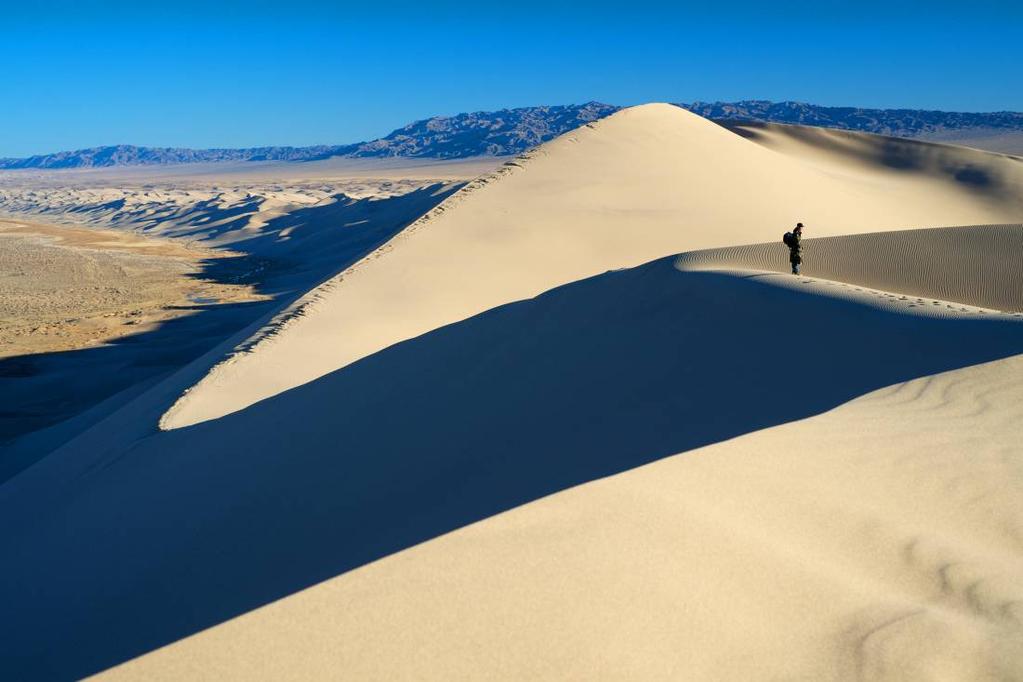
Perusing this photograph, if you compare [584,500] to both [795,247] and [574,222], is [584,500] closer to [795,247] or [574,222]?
[795,247]

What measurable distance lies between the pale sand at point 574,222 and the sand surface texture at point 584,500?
765 mm

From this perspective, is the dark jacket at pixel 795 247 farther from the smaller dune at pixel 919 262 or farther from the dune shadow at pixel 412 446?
the dune shadow at pixel 412 446

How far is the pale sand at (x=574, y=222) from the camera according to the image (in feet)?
36.9

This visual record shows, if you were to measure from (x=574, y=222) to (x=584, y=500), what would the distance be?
13710mm

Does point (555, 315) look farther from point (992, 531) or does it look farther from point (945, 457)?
point (992, 531)

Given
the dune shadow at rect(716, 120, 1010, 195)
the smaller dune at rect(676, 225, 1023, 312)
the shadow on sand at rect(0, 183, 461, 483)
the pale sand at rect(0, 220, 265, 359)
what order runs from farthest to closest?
the dune shadow at rect(716, 120, 1010, 195) → the pale sand at rect(0, 220, 265, 359) → the shadow on sand at rect(0, 183, 461, 483) → the smaller dune at rect(676, 225, 1023, 312)

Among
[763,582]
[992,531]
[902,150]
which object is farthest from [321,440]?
[902,150]

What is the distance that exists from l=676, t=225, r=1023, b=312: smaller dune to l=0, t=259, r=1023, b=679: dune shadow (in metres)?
2.33

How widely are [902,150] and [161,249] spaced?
34.5m

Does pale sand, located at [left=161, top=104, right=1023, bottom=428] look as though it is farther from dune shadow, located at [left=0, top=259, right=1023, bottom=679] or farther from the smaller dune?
the smaller dune

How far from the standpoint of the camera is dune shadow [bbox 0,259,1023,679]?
13.8ft

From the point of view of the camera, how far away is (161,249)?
3909cm

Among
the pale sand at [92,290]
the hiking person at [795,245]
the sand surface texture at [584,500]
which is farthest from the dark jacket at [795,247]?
the pale sand at [92,290]

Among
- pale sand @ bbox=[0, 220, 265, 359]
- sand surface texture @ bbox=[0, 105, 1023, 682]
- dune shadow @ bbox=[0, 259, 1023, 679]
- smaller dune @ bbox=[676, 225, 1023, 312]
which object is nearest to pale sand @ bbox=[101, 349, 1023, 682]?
sand surface texture @ bbox=[0, 105, 1023, 682]
